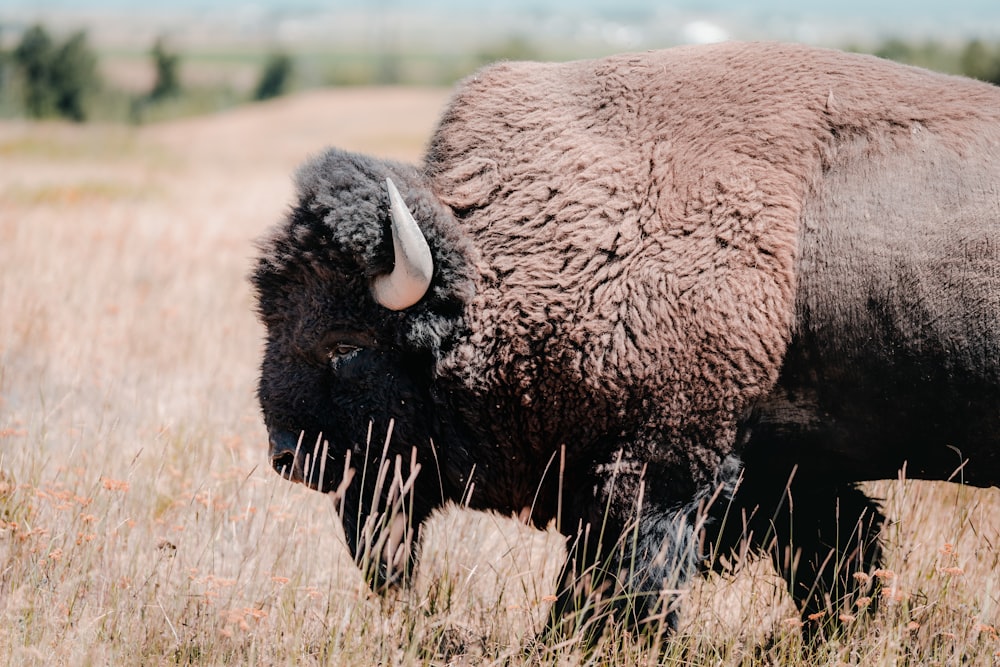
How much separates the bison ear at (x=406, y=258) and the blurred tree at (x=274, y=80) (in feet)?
346

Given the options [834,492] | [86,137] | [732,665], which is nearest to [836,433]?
[834,492]

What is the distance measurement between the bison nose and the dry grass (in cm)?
14

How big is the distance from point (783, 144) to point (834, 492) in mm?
1365

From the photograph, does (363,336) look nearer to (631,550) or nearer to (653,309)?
(653,309)

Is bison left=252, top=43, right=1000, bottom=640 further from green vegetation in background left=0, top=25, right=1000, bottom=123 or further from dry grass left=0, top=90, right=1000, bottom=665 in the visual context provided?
green vegetation in background left=0, top=25, right=1000, bottom=123

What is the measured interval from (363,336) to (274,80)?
350 ft

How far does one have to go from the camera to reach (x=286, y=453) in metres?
3.90

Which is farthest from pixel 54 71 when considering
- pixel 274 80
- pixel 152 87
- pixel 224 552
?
pixel 224 552

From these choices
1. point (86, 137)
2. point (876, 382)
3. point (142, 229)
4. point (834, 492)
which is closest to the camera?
point (876, 382)

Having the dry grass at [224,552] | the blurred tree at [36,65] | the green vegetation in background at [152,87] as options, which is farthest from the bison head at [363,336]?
the blurred tree at [36,65]

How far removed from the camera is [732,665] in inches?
138

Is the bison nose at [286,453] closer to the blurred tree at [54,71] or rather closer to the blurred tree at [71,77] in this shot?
the blurred tree at [54,71]

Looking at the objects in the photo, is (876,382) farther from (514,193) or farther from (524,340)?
(514,193)

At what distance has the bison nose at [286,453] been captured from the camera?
153 inches
